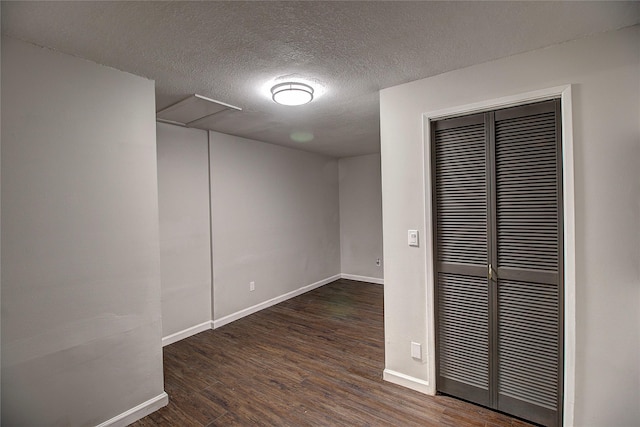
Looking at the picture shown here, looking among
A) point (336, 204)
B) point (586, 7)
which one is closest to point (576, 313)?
point (586, 7)

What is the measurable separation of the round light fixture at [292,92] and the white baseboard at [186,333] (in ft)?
9.08

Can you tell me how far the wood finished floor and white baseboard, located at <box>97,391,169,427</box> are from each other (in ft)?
0.14

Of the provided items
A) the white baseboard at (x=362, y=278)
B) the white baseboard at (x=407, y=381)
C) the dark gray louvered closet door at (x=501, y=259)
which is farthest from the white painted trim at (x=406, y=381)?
the white baseboard at (x=362, y=278)

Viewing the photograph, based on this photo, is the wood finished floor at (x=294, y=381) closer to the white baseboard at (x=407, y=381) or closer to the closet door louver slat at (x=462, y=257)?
the white baseboard at (x=407, y=381)

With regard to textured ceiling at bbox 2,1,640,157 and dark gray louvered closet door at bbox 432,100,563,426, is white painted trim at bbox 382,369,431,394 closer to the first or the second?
dark gray louvered closet door at bbox 432,100,563,426

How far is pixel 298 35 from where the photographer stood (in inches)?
66.8

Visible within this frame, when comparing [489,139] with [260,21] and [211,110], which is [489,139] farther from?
[211,110]

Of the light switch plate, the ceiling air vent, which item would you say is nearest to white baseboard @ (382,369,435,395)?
the light switch plate

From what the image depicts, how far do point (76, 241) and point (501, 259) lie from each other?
275 cm

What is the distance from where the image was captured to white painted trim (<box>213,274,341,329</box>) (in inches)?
152

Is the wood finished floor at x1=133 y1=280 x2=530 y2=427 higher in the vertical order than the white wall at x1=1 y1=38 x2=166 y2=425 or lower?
lower

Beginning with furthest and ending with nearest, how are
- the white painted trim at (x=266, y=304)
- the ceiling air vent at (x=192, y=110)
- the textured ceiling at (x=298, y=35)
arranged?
1. the white painted trim at (x=266, y=304)
2. the ceiling air vent at (x=192, y=110)
3. the textured ceiling at (x=298, y=35)

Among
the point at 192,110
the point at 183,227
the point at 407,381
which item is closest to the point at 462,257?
the point at 407,381

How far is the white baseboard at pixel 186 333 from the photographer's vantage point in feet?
11.0
